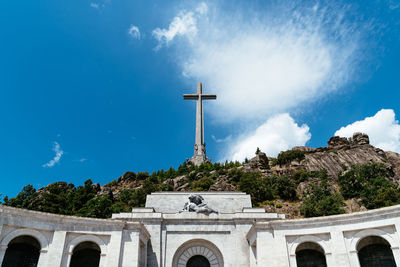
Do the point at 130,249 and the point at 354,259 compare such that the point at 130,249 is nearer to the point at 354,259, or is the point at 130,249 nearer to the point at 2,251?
the point at 2,251

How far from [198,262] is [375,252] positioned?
45.9 feet

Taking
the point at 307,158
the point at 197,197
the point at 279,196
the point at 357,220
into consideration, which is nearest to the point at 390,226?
the point at 357,220

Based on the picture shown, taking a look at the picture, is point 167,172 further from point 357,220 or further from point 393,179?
point 357,220

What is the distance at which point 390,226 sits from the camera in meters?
21.0

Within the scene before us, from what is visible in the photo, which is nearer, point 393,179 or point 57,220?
point 57,220

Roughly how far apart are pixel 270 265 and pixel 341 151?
76896 mm

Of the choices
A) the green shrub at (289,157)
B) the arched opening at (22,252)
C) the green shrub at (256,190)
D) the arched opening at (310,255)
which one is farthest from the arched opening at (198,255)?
the green shrub at (289,157)

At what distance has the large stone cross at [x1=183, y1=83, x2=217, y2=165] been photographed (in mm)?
Answer: 89875

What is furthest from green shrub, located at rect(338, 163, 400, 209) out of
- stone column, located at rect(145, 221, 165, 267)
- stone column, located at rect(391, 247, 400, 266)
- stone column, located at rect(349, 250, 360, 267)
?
stone column, located at rect(145, 221, 165, 267)

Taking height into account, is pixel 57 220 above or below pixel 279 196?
below

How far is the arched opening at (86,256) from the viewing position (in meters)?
23.7

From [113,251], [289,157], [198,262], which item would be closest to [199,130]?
[289,157]

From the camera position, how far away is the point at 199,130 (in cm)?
8988

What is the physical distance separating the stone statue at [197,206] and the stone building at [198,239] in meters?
0.09
